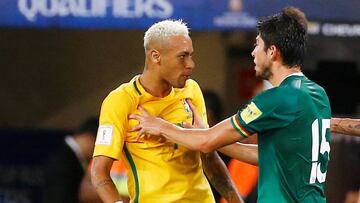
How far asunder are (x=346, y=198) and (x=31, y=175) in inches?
128

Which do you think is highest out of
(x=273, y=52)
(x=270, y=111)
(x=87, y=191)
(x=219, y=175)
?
(x=273, y=52)

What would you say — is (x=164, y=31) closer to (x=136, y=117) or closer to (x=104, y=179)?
(x=136, y=117)

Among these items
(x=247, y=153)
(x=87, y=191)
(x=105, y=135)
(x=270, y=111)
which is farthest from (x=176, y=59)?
(x=87, y=191)

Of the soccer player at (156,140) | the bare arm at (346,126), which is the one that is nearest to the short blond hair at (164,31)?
the soccer player at (156,140)

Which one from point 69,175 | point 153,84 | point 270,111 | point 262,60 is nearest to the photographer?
point 270,111

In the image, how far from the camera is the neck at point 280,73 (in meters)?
6.10

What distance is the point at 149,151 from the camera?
6.43 m

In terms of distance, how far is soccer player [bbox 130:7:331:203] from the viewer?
6031 mm

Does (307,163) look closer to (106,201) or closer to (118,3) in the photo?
(106,201)


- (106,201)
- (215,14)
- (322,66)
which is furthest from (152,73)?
(322,66)

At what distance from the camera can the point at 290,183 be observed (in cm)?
606

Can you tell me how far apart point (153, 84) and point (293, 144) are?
0.85m

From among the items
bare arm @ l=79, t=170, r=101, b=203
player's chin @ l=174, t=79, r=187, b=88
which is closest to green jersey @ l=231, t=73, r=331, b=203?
player's chin @ l=174, t=79, r=187, b=88

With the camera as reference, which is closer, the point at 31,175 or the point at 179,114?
the point at 179,114
